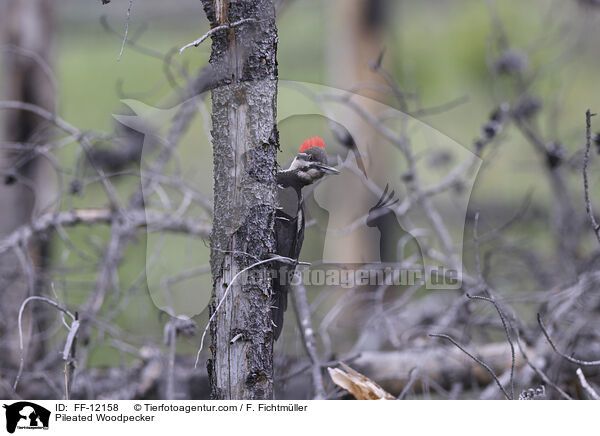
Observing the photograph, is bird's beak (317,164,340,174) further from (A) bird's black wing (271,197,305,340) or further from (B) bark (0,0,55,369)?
(B) bark (0,0,55,369)

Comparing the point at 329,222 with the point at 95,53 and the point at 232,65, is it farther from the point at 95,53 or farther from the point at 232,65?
the point at 95,53

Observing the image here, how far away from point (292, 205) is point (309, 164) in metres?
0.05

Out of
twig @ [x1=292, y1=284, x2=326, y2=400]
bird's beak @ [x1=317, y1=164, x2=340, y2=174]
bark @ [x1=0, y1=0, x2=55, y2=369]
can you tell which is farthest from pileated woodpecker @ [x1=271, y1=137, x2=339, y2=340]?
bark @ [x1=0, y1=0, x2=55, y2=369]

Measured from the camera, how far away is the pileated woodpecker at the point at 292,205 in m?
0.56

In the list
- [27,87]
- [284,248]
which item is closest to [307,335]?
[284,248]

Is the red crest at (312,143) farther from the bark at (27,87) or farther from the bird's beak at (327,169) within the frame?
the bark at (27,87)

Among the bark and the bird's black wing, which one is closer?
the bird's black wing

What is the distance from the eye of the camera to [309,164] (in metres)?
0.57
